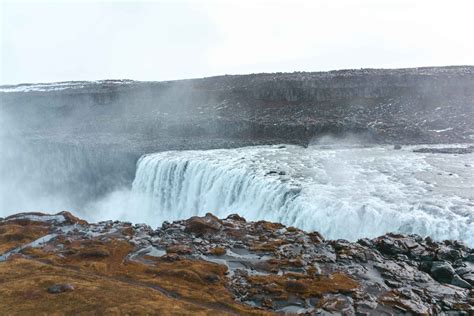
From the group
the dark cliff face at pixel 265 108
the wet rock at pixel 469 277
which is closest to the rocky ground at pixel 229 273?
the wet rock at pixel 469 277

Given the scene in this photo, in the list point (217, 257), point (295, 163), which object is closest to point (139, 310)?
point (217, 257)

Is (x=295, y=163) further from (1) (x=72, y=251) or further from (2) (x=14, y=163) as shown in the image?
(2) (x=14, y=163)

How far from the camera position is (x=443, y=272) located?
1598 cm

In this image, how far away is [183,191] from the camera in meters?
38.2

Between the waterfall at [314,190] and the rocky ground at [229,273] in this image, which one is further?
the waterfall at [314,190]

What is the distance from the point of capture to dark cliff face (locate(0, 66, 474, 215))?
4750 cm

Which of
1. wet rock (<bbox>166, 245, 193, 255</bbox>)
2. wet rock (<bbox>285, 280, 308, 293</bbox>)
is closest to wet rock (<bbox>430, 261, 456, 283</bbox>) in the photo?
wet rock (<bbox>285, 280, 308, 293</bbox>)

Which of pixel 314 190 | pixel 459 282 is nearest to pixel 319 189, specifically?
pixel 314 190

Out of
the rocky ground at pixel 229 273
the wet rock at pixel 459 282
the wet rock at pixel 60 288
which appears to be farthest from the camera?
the wet rock at pixel 60 288

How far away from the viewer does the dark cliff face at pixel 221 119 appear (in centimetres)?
4750

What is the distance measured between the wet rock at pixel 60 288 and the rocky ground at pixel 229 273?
0.05 m

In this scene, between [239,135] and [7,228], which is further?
[239,135]

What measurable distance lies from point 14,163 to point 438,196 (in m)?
56.0

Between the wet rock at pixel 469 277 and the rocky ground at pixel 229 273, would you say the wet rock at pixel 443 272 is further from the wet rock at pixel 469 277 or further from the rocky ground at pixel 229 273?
the wet rock at pixel 469 277
